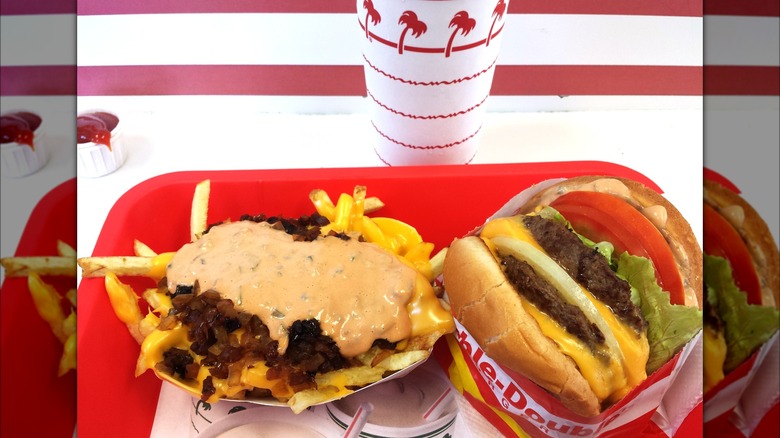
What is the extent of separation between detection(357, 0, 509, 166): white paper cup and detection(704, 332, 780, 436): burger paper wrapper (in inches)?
40.3

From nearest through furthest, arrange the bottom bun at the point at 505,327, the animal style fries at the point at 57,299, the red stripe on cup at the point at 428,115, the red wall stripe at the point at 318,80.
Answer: the animal style fries at the point at 57,299 → the bottom bun at the point at 505,327 → the red stripe on cup at the point at 428,115 → the red wall stripe at the point at 318,80

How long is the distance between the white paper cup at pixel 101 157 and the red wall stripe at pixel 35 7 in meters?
1.37

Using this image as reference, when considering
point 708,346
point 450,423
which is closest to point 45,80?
point 708,346

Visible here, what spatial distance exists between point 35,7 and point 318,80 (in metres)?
1.58

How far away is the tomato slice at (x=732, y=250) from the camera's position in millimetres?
841

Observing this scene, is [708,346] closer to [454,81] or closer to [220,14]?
[454,81]

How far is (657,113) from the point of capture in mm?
2488

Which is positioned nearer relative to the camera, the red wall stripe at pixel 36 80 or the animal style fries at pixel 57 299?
the red wall stripe at pixel 36 80

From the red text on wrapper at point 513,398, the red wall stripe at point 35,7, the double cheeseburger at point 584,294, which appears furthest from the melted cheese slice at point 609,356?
the red wall stripe at point 35,7

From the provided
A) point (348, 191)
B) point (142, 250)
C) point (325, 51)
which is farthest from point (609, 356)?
point (325, 51)

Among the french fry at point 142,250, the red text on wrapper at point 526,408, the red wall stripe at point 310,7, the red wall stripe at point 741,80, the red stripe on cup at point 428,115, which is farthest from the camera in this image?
the red wall stripe at point 310,7

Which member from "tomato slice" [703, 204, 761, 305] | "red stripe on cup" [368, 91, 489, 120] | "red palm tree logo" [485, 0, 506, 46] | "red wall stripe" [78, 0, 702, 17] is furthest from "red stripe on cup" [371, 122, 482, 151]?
"tomato slice" [703, 204, 761, 305]

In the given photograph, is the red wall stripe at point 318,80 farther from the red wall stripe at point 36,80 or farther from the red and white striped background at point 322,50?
the red wall stripe at point 36,80

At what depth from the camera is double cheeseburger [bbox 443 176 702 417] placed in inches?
46.8
